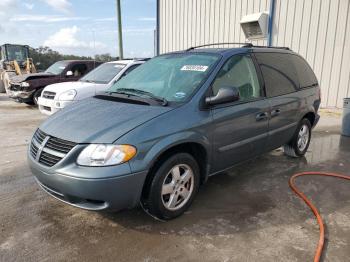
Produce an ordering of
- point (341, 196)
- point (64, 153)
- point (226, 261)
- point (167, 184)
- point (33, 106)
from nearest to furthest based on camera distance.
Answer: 1. point (226, 261)
2. point (64, 153)
3. point (167, 184)
4. point (341, 196)
5. point (33, 106)

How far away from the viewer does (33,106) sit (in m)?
12.1

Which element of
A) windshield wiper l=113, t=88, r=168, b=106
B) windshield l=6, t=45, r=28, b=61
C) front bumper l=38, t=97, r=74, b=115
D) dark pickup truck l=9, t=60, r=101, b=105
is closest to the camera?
windshield wiper l=113, t=88, r=168, b=106

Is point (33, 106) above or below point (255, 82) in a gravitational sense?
below

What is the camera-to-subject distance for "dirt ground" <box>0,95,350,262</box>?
9.09 ft

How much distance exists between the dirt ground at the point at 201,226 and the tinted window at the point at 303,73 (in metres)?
1.56

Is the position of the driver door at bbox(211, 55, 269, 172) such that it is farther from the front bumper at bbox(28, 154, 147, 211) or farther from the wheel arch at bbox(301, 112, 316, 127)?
the wheel arch at bbox(301, 112, 316, 127)

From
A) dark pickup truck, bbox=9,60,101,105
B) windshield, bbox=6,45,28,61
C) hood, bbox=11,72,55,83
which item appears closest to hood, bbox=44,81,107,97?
dark pickup truck, bbox=9,60,101,105

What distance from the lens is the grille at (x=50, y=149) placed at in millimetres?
2879

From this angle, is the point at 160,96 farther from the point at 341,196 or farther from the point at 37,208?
the point at 341,196

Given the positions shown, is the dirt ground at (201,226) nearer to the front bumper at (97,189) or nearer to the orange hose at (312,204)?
the orange hose at (312,204)

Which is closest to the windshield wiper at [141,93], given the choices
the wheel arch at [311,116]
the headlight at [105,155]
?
the headlight at [105,155]

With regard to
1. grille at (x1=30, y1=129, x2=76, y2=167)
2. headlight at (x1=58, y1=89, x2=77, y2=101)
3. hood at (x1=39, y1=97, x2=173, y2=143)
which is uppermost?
hood at (x1=39, y1=97, x2=173, y2=143)

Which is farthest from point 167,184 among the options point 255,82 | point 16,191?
point 16,191

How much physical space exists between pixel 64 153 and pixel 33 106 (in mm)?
10297
